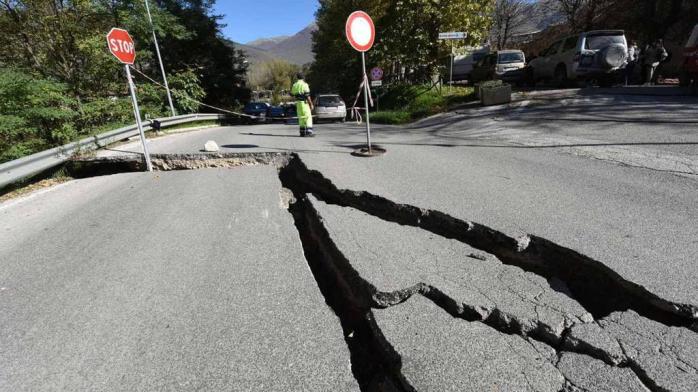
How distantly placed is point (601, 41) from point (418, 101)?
23.9 ft

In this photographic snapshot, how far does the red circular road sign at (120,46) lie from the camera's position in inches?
237

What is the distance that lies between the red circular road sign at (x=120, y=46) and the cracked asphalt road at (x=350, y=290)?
259cm

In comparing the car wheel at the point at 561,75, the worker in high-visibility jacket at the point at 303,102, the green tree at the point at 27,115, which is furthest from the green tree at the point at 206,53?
the car wheel at the point at 561,75

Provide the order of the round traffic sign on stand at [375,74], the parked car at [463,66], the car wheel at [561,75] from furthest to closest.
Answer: the parked car at [463,66] < the round traffic sign on stand at [375,74] < the car wheel at [561,75]

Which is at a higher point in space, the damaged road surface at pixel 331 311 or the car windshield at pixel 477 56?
the car windshield at pixel 477 56

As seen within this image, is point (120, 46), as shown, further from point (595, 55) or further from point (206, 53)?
point (206, 53)

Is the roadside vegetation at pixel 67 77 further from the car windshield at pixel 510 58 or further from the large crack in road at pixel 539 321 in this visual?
the car windshield at pixel 510 58

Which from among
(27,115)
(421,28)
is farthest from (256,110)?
(27,115)

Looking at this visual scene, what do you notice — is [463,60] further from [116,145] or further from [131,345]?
[131,345]

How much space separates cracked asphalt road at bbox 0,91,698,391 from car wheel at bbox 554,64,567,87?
35.4ft

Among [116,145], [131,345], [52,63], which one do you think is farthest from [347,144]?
[52,63]

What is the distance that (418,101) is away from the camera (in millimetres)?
17266

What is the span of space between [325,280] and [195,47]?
96.3 feet

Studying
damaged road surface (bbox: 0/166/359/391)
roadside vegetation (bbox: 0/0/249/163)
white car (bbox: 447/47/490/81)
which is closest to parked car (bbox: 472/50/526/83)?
white car (bbox: 447/47/490/81)
